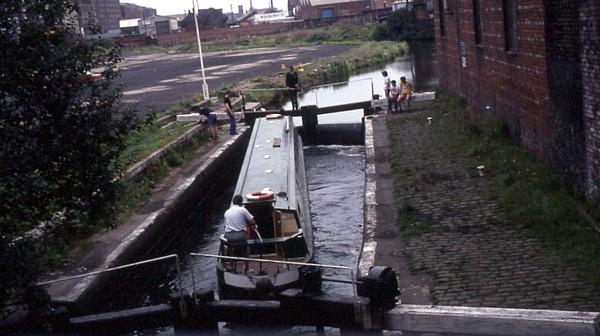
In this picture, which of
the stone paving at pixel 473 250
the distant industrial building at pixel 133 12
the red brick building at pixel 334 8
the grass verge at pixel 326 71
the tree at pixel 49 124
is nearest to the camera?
the tree at pixel 49 124

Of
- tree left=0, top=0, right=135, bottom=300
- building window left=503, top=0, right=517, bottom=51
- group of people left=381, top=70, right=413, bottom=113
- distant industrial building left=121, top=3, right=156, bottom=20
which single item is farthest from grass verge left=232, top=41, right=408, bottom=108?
distant industrial building left=121, top=3, right=156, bottom=20

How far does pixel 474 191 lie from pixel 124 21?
346ft

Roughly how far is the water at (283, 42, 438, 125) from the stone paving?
14707mm

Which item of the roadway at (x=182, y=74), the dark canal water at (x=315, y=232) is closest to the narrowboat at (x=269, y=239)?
the dark canal water at (x=315, y=232)

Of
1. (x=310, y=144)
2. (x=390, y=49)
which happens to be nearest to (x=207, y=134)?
(x=310, y=144)

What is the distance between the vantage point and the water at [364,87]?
112ft

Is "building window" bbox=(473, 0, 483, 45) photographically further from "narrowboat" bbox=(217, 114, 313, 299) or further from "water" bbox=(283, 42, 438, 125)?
"water" bbox=(283, 42, 438, 125)

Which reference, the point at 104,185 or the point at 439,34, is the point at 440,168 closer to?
the point at 104,185

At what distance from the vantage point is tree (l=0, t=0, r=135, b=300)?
7.69 meters

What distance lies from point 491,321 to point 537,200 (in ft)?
14.8

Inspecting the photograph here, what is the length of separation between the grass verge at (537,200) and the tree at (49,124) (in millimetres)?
6227

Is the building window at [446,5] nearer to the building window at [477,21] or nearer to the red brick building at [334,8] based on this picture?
the building window at [477,21]

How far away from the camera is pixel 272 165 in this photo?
16641 mm

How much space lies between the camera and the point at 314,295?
9.94 m
